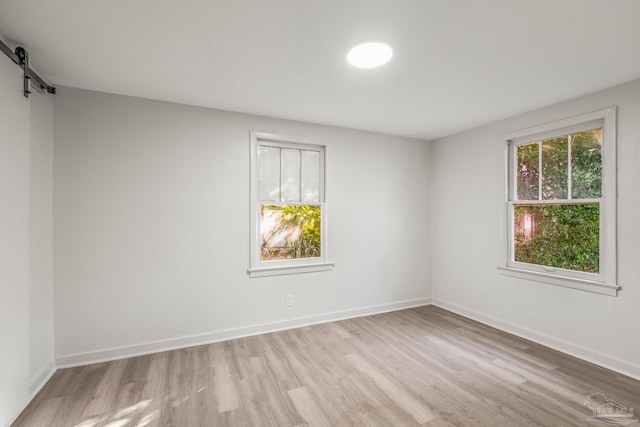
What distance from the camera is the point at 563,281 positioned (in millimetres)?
2834

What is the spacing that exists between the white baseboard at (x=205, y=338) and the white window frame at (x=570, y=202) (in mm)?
1589

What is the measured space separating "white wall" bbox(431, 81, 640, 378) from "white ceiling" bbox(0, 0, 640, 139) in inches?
18.6

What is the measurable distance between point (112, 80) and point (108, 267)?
161 centimetres

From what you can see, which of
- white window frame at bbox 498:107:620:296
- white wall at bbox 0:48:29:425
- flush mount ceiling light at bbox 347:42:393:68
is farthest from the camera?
white window frame at bbox 498:107:620:296

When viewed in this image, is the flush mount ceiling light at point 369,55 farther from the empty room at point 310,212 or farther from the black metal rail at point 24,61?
the black metal rail at point 24,61

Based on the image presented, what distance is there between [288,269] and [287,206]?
74cm

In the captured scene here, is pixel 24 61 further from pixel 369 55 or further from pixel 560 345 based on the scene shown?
pixel 560 345

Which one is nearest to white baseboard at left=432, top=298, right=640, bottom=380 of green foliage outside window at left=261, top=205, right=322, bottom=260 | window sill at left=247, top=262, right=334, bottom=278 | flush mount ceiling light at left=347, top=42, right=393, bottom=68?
window sill at left=247, top=262, right=334, bottom=278

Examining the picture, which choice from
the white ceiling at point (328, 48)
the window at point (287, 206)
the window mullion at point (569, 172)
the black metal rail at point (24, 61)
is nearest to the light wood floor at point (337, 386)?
the window at point (287, 206)

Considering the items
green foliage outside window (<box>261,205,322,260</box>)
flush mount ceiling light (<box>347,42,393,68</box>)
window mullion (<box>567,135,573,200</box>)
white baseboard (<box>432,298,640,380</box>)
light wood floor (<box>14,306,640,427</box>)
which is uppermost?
flush mount ceiling light (<box>347,42,393,68</box>)

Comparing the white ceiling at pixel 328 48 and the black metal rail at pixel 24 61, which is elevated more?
the white ceiling at pixel 328 48

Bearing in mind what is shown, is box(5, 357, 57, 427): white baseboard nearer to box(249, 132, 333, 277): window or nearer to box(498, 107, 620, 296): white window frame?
box(249, 132, 333, 277): window

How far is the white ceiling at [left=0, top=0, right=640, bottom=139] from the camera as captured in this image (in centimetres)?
156

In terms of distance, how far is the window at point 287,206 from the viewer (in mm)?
3264
